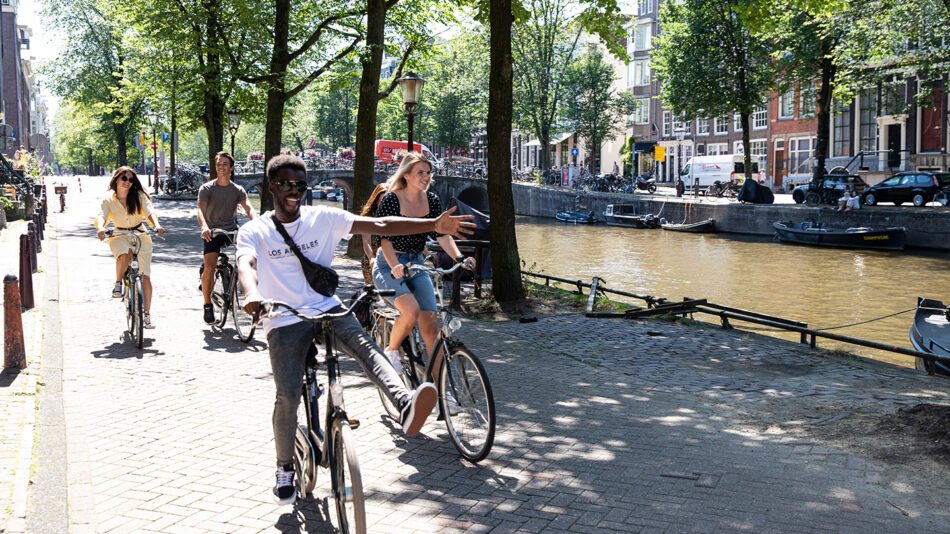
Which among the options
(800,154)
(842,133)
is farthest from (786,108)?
(842,133)

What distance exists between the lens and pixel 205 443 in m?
5.27

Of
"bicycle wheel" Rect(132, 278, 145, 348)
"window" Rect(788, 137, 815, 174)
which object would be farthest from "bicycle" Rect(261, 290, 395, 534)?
"window" Rect(788, 137, 815, 174)

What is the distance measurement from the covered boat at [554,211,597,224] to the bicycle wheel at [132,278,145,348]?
3633 centimetres

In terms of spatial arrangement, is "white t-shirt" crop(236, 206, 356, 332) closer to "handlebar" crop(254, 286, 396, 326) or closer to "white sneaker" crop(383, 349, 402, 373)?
"handlebar" crop(254, 286, 396, 326)

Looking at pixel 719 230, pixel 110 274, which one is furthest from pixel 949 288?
pixel 110 274

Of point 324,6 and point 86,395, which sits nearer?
point 86,395

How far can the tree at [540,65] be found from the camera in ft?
157

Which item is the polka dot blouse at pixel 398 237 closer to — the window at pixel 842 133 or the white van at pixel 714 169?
the window at pixel 842 133

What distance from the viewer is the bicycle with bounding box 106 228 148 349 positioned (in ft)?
26.3

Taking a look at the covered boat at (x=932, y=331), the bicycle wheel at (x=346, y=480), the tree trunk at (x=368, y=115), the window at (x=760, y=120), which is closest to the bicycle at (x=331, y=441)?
the bicycle wheel at (x=346, y=480)

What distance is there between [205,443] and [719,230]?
33964 millimetres

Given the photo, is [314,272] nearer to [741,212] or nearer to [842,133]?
[741,212]

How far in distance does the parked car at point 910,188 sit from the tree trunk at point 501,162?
25.6 m

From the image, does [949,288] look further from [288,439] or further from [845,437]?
[288,439]
